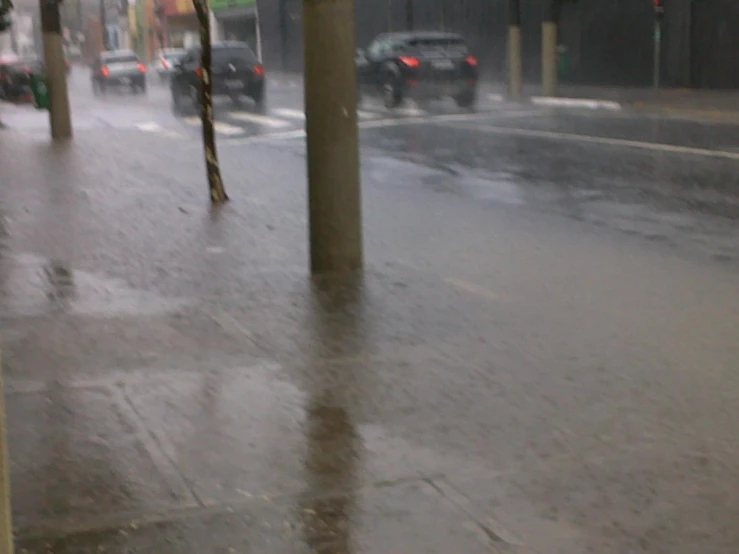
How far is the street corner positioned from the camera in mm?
4309

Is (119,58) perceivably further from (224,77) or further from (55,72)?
(55,72)

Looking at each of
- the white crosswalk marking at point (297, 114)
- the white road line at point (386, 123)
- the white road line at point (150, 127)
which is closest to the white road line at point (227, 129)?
the white road line at point (386, 123)

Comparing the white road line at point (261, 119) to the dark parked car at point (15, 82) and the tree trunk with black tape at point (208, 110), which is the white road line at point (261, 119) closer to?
the dark parked car at point (15, 82)

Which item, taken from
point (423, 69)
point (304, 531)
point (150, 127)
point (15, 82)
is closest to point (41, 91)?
point (150, 127)

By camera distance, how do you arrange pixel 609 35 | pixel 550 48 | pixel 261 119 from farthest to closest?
pixel 609 35
pixel 550 48
pixel 261 119

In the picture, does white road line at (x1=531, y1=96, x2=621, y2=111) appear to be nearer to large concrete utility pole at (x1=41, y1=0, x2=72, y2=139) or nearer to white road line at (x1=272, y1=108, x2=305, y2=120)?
white road line at (x1=272, y1=108, x2=305, y2=120)

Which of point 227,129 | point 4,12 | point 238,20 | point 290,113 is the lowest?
point 290,113

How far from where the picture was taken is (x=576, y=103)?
30.8 metres

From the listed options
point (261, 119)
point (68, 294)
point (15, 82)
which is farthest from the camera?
point (15, 82)

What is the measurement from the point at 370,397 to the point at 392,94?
2461 cm

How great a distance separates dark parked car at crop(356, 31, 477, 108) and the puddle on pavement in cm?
2087

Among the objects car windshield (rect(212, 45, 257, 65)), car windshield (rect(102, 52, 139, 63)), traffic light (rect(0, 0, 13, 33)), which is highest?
traffic light (rect(0, 0, 13, 33))

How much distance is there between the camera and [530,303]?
8125mm

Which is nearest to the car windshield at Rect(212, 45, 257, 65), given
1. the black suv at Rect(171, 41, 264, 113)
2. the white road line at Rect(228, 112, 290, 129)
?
the black suv at Rect(171, 41, 264, 113)
